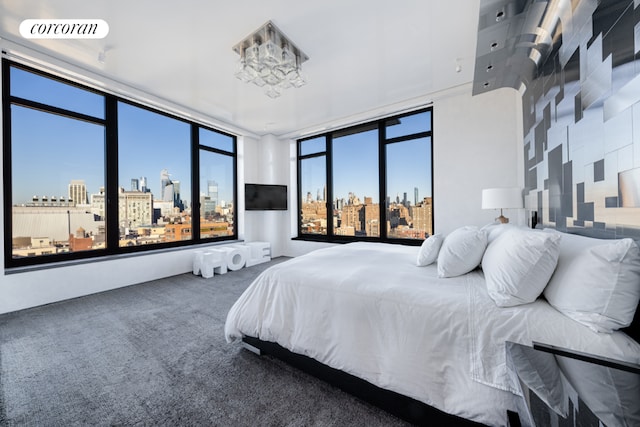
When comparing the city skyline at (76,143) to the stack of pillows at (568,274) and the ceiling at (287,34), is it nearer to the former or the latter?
the ceiling at (287,34)

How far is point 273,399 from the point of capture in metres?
1.38

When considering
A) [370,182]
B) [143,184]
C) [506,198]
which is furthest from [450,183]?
[143,184]

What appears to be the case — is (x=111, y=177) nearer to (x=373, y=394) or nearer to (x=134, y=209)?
(x=134, y=209)

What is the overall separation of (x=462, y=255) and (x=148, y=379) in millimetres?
2190

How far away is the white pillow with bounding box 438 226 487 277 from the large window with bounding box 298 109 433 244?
2.59 metres

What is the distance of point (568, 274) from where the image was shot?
1016 mm

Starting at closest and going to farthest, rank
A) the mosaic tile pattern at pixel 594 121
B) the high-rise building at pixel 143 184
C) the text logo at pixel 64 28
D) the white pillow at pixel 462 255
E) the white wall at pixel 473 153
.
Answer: the mosaic tile pattern at pixel 594 121, the white pillow at pixel 462 255, the text logo at pixel 64 28, the white wall at pixel 473 153, the high-rise building at pixel 143 184

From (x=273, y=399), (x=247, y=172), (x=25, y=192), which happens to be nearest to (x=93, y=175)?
(x=25, y=192)

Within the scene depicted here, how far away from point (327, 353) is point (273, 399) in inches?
16.0

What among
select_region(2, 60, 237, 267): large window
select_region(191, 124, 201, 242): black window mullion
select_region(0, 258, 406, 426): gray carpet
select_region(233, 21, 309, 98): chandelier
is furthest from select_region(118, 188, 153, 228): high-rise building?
select_region(233, 21, 309, 98): chandelier

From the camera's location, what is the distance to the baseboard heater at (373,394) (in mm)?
1131

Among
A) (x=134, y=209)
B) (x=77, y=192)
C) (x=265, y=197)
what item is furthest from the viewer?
(x=265, y=197)

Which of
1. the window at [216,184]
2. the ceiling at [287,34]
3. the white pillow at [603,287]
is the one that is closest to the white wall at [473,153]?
the ceiling at [287,34]

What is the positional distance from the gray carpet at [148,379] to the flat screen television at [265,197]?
9.96 ft
